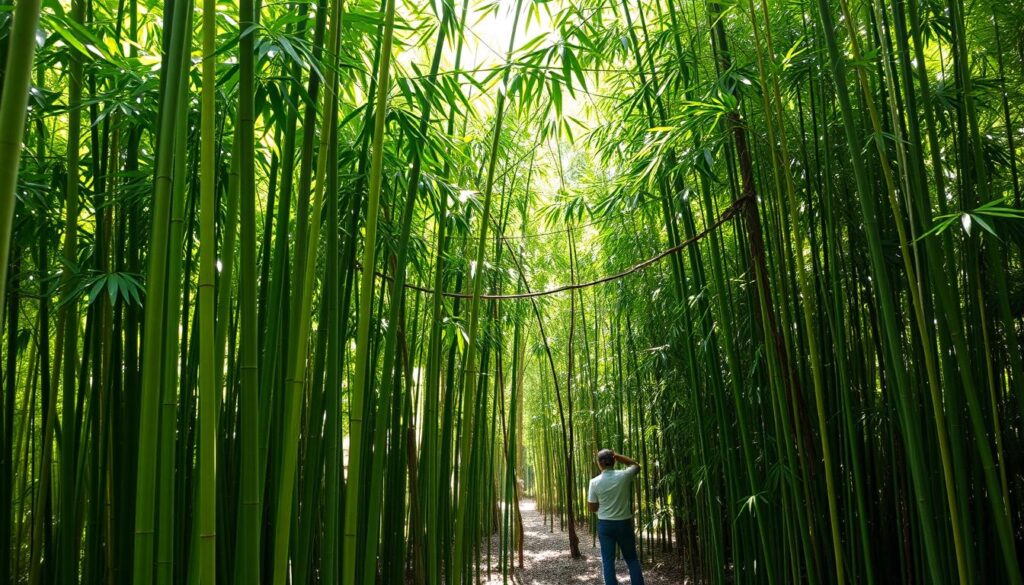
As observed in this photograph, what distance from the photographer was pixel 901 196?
229 cm

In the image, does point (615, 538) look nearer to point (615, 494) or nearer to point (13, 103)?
point (615, 494)

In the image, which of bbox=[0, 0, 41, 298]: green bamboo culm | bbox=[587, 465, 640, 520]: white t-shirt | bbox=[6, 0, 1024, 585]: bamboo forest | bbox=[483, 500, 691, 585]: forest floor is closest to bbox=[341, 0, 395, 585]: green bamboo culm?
bbox=[6, 0, 1024, 585]: bamboo forest

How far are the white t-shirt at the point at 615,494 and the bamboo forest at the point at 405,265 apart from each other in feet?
2.75

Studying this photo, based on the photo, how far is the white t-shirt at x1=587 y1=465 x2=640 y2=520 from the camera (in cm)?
408

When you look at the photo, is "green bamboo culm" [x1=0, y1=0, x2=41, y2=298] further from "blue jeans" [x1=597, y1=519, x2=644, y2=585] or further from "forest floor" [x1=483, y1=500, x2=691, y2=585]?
"forest floor" [x1=483, y1=500, x2=691, y2=585]

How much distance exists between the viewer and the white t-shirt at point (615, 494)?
4.08m

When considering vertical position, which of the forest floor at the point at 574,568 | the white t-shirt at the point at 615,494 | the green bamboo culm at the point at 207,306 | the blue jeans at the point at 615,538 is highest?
the green bamboo culm at the point at 207,306

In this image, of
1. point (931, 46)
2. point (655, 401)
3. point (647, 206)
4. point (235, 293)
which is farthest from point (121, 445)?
point (931, 46)

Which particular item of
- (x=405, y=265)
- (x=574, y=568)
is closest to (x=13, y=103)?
(x=405, y=265)

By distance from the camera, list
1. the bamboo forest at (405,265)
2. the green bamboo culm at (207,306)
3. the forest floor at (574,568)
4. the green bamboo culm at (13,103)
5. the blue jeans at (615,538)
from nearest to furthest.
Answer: the green bamboo culm at (13,103) < the green bamboo culm at (207,306) < the bamboo forest at (405,265) < the blue jeans at (615,538) < the forest floor at (574,568)

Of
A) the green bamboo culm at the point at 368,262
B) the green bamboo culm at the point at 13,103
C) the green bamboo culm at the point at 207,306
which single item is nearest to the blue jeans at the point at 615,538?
the green bamboo culm at the point at 368,262

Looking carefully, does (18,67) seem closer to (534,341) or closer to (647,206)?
(647,206)

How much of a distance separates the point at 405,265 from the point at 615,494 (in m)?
2.88

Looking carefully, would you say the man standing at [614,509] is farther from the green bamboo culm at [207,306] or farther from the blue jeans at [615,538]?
the green bamboo culm at [207,306]
